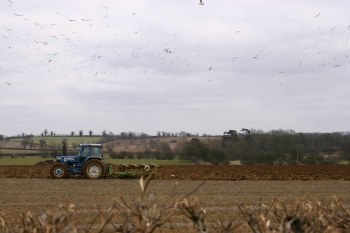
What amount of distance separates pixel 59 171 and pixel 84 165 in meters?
1.71

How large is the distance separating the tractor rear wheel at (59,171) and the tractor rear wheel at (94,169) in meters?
1.37

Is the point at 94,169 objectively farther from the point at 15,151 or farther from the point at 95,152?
the point at 15,151

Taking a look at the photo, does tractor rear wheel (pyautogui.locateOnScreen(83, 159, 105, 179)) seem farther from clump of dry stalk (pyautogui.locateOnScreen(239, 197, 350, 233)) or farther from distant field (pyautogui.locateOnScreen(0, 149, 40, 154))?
distant field (pyautogui.locateOnScreen(0, 149, 40, 154))

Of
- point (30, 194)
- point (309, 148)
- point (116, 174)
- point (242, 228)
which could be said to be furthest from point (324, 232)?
point (309, 148)

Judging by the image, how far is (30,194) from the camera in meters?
21.9

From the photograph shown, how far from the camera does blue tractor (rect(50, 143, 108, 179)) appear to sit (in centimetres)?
3002

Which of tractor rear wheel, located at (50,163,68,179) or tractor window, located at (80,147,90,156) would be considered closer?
tractor rear wheel, located at (50,163,68,179)

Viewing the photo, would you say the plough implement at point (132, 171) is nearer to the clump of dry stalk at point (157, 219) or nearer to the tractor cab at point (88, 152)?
the tractor cab at point (88, 152)

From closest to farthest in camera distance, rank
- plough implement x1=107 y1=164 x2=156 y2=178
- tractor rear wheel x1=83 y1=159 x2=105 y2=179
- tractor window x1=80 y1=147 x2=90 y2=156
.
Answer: tractor rear wheel x1=83 y1=159 x2=105 y2=179 → tractor window x1=80 y1=147 x2=90 y2=156 → plough implement x1=107 y1=164 x2=156 y2=178

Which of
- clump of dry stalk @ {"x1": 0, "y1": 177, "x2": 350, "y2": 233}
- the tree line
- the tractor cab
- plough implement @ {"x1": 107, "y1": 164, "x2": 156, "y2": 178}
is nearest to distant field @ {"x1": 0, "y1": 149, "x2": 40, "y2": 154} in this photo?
the tree line

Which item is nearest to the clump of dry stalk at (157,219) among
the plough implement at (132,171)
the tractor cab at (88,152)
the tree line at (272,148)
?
the plough implement at (132,171)

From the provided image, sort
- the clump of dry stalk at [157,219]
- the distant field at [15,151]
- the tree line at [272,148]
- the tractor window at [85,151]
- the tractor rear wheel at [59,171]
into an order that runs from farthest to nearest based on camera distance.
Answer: the distant field at [15,151] → the tree line at [272,148] → the tractor window at [85,151] → the tractor rear wheel at [59,171] → the clump of dry stalk at [157,219]

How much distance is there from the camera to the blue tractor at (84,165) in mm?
30019

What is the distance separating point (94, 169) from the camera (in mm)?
30094
